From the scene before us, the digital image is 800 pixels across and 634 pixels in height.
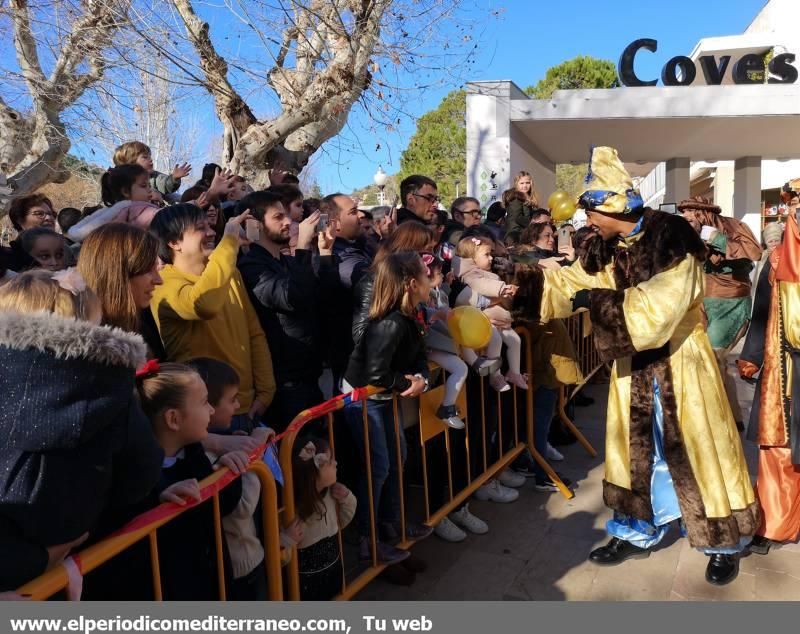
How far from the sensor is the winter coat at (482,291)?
13.2 feet

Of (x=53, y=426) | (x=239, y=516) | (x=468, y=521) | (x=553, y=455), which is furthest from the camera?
(x=553, y=455)

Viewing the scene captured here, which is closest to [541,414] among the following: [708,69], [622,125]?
[622,125]

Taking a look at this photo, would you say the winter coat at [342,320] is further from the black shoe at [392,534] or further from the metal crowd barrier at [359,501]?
the black shoe at [392,534]

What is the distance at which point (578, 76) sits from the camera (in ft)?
129

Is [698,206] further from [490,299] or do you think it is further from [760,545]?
[760,545]

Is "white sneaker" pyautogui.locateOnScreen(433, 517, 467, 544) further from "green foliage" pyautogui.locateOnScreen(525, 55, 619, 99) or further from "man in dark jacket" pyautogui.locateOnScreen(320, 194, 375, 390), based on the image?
Answer: "green foliage" pyautogui.locateOnScreen(525, 55, 619, 99)

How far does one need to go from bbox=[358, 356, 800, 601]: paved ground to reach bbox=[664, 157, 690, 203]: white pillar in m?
16.2

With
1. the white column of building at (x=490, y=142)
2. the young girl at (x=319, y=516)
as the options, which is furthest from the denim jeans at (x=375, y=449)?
the white column of building at (x=490, y=142)

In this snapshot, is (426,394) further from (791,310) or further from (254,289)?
(791,310)

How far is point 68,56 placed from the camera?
22.8ft

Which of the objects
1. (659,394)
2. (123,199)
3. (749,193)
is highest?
(749,193)

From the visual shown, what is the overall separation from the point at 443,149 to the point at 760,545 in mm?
35807

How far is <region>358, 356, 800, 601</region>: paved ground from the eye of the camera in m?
3.22
